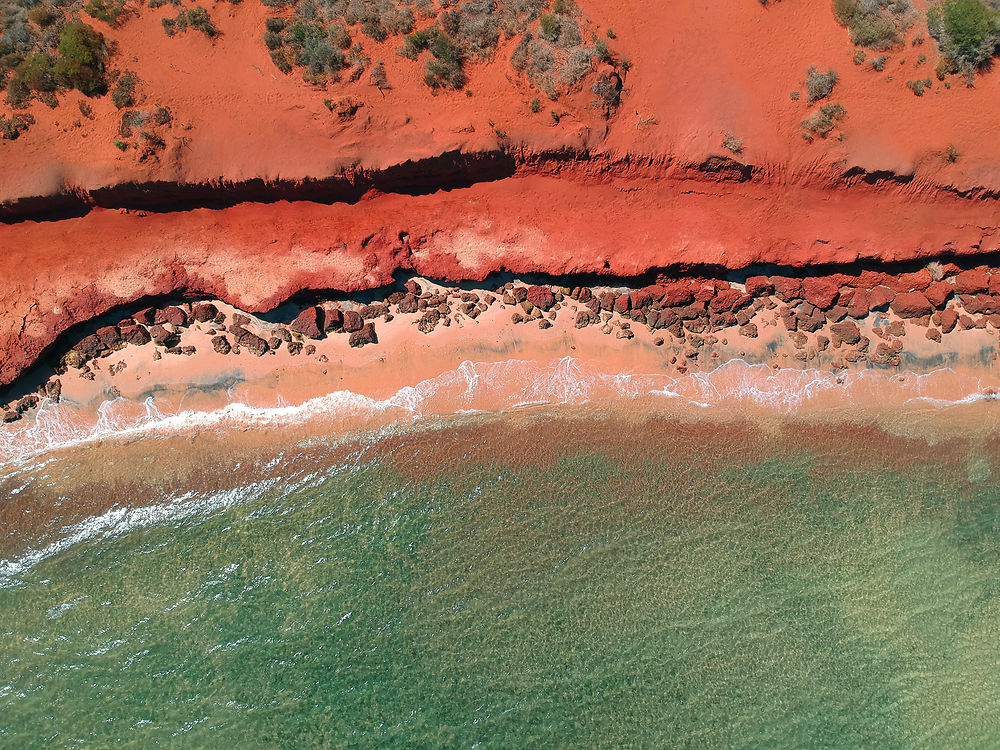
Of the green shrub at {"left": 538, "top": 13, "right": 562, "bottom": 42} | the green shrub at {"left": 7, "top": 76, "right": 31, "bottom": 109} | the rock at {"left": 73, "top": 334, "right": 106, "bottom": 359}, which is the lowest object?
the rock at {"left": 73, "top": 334, "right": 106, "bottom": 359}

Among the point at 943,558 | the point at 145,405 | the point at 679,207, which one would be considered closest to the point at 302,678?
the point at 145,405

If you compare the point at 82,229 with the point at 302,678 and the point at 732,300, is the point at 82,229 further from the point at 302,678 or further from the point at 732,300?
the point at 732,300

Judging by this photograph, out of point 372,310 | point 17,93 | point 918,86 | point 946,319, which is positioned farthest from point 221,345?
point 946,319

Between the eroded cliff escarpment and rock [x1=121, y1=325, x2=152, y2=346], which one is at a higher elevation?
the eroded cliff escarpment

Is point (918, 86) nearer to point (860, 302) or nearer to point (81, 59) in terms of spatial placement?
point (860, 302)

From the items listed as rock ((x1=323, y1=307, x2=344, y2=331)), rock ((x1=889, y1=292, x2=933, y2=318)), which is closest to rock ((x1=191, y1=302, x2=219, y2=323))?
rock ((x1=323, y1=307, x2=344, y2=331))

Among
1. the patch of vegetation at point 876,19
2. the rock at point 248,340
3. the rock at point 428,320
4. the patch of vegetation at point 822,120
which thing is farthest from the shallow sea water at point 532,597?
the patch of vegetation at point 876,19

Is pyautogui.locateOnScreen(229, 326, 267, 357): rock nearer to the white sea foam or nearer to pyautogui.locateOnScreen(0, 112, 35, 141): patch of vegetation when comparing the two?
the white sea foam

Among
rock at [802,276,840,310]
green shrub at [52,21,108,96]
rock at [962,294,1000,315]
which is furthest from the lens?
rock at [962,294,1000,315]
